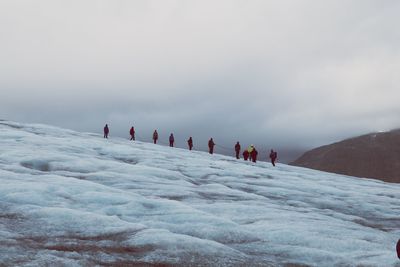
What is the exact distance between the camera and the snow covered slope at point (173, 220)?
14242mm

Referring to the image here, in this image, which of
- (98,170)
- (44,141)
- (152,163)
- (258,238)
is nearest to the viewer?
(258,238)

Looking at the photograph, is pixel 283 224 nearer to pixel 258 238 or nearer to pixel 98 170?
pixel 258 238

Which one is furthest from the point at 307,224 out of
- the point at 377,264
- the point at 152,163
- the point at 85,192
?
the point at 152,163

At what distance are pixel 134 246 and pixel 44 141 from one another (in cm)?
2853

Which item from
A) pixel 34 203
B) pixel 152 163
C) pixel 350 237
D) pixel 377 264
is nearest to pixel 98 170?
pixel 152 163

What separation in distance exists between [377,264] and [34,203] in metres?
12.1

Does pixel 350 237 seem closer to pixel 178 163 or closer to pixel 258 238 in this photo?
pixel 258 238

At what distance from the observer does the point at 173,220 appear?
1797 centimetres

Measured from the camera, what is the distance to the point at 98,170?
93.7 feet

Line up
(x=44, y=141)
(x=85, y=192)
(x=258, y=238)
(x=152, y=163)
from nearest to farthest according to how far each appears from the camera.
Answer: (x=258, y=238), (x=85, y=192), (x=152, y=163), (x=44, y=141)

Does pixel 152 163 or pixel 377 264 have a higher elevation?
pixel 152 163

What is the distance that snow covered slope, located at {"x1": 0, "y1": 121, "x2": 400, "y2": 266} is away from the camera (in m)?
14.2

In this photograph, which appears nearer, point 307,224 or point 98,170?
point 307,224

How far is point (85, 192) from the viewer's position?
68.7 ft
